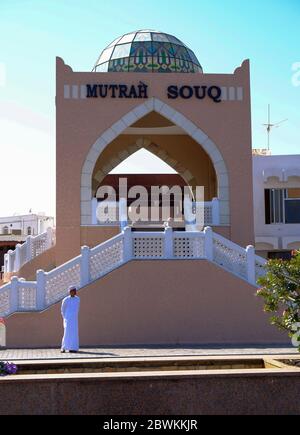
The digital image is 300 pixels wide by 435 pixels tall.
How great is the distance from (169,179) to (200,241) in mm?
13254

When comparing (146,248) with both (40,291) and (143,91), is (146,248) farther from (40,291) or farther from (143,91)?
(143,91)

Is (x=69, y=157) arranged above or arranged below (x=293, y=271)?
above

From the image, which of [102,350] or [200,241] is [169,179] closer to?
[200,241]

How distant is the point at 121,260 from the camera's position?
13.3 metres

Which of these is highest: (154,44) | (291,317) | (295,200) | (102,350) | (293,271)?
(154,44)

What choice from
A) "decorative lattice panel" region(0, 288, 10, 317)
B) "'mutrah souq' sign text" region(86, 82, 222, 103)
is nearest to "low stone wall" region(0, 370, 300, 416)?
"decorative lattice panel" region(0, 288, 10, 317)

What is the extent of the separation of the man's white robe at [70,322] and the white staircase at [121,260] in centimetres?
105

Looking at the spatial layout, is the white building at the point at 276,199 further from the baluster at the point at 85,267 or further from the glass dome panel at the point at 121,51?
the baluster at the point at 85,267

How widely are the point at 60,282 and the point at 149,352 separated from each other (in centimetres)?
271

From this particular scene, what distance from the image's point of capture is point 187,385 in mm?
6039

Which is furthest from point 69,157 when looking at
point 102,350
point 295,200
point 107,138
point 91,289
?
point 295,200

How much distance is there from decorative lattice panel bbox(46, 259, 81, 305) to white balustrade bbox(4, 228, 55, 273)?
456 cm

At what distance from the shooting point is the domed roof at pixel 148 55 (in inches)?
744
